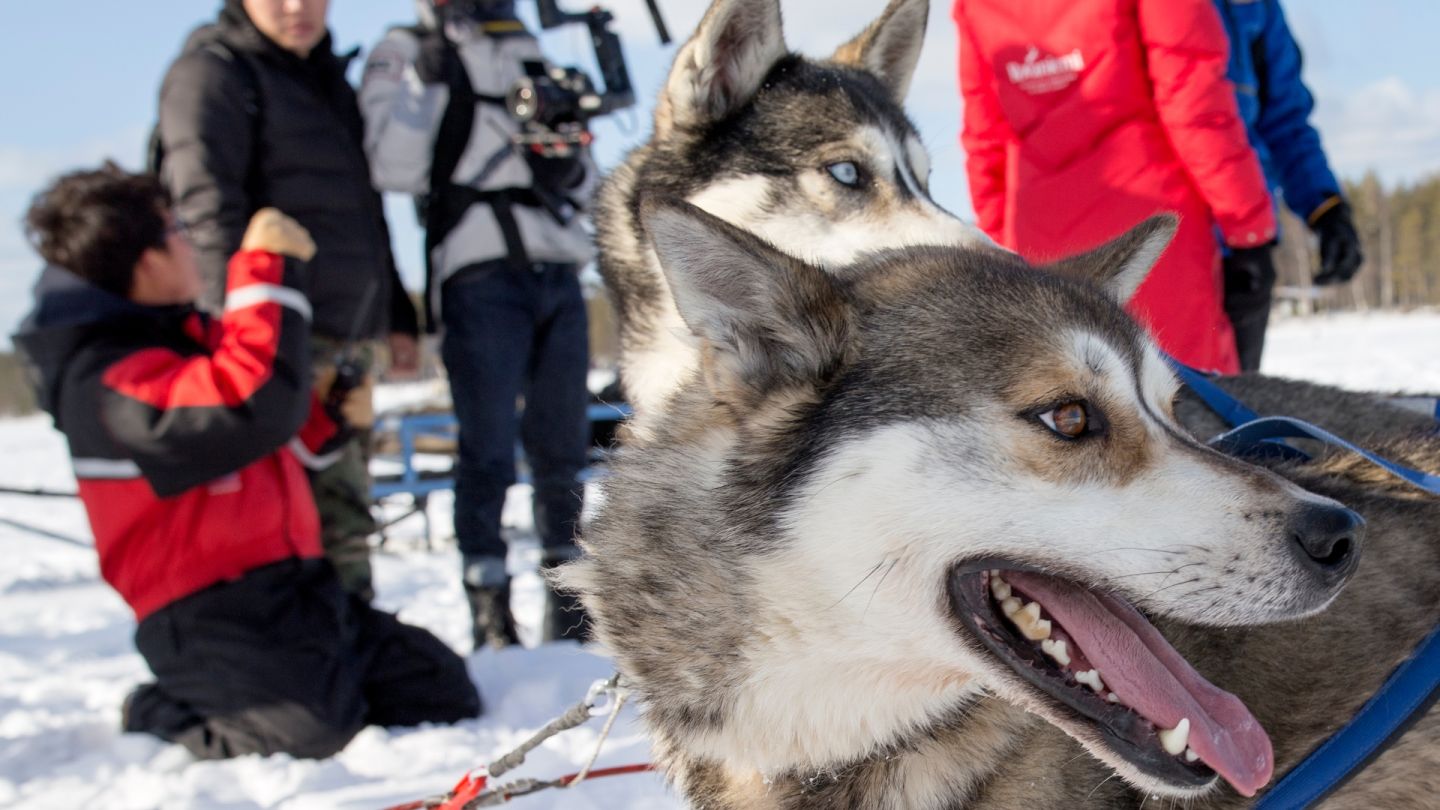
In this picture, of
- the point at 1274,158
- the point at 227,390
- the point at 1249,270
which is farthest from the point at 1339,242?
the point at 227,390

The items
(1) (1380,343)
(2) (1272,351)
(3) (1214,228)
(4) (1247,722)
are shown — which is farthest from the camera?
(2) (1272,351)

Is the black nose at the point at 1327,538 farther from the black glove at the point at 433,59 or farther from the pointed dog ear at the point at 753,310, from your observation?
the black glove at the point at 433,59

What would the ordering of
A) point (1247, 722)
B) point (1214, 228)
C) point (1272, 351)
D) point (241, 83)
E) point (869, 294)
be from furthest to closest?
point (1272, 351), point (241, 83), point (1214, 228), point (869, 294), point (1247, 722)

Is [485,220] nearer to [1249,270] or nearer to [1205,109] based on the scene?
[1205,109]

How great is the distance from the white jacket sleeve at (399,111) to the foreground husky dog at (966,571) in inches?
100

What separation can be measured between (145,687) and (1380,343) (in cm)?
2058

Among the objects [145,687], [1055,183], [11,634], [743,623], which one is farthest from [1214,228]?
[11,634]

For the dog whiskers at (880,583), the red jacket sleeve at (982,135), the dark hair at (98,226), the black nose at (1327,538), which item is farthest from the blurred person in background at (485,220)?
the black nose at (1327,538)

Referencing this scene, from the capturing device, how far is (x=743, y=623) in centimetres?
154

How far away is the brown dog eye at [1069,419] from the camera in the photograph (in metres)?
1.52

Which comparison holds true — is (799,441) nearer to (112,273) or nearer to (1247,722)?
(1247,722)

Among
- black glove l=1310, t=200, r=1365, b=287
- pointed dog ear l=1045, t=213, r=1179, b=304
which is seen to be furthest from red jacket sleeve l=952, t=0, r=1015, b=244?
pointed dog ear l=1045, t=213, r=1179, b=304

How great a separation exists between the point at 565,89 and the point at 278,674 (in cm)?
233

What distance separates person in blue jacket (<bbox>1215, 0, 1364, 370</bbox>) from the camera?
10.3 ft
